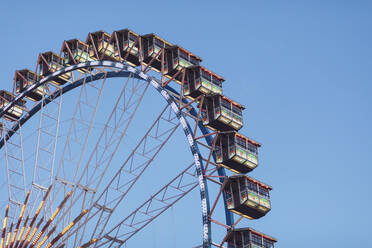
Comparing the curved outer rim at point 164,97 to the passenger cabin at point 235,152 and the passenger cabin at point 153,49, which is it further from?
the passenger cabin at point 153,49

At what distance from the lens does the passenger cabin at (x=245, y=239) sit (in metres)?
35.8

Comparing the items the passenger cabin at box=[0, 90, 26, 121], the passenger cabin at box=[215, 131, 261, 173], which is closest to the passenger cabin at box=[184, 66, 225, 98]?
the passenger cabin at box=[215, 131, 261, 173]

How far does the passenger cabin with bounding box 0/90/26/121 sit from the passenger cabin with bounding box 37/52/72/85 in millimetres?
3273

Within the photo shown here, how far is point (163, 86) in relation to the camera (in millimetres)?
39938

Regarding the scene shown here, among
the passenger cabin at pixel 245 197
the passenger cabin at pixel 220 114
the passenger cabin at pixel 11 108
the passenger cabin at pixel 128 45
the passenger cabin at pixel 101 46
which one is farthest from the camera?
the passenger cabin at pixel 11 108

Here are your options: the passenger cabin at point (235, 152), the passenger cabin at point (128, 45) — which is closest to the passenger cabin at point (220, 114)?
the passenger cabin at point (235, 152)

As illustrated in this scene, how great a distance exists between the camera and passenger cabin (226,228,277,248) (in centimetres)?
3584

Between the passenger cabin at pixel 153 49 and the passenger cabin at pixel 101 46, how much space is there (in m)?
2.08

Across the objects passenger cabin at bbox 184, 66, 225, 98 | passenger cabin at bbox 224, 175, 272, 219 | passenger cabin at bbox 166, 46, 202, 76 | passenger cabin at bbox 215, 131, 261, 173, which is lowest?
passenger cabin at bbox 224, 175, 272, 219

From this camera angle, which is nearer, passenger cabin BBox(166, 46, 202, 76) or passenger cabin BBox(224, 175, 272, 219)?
passenger cabin BBox(224, 175, 272, 219)

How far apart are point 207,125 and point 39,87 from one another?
1455 centimetres

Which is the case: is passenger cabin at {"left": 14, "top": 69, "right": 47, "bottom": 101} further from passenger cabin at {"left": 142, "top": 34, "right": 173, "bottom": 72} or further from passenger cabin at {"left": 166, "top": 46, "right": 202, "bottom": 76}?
passenger cabin at {"left": 166, "top": 46, "right": 202, "bottom": 76}

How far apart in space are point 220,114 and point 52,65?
13570 millimetres

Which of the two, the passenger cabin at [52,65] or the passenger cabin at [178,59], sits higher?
the passenger cabin at [52,65]
